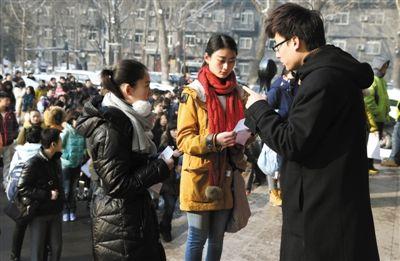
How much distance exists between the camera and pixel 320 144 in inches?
78.5

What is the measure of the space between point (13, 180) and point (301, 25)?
3371 mm

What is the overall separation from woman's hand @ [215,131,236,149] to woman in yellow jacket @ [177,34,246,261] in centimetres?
9

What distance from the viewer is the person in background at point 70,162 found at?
6.30 meters

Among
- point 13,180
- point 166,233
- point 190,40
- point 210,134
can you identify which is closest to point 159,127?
point 166,233

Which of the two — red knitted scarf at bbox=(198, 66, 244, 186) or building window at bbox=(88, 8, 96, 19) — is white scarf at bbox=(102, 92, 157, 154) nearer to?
red knitted scarf at bbox=(198, 66, 244, 186)

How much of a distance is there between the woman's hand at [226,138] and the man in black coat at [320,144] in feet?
2.22

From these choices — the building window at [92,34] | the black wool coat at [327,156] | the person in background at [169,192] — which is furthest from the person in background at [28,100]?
the building window at [92,34]

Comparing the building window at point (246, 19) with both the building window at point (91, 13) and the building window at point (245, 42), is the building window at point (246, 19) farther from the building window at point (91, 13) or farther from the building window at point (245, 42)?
the building window at point (91, 13)

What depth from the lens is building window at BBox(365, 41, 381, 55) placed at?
159 ft

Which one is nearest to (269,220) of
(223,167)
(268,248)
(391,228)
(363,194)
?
(268,248)

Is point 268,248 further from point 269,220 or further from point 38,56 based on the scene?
point 38,56

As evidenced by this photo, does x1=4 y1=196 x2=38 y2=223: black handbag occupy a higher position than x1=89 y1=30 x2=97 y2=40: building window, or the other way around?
x1=89 y1=30 x2=97 y2=40: building window

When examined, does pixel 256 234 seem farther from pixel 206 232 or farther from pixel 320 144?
pixel 320 144

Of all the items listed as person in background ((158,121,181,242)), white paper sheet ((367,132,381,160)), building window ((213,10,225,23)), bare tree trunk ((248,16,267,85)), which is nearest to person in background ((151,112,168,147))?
person in background ((158,121,181,242))
